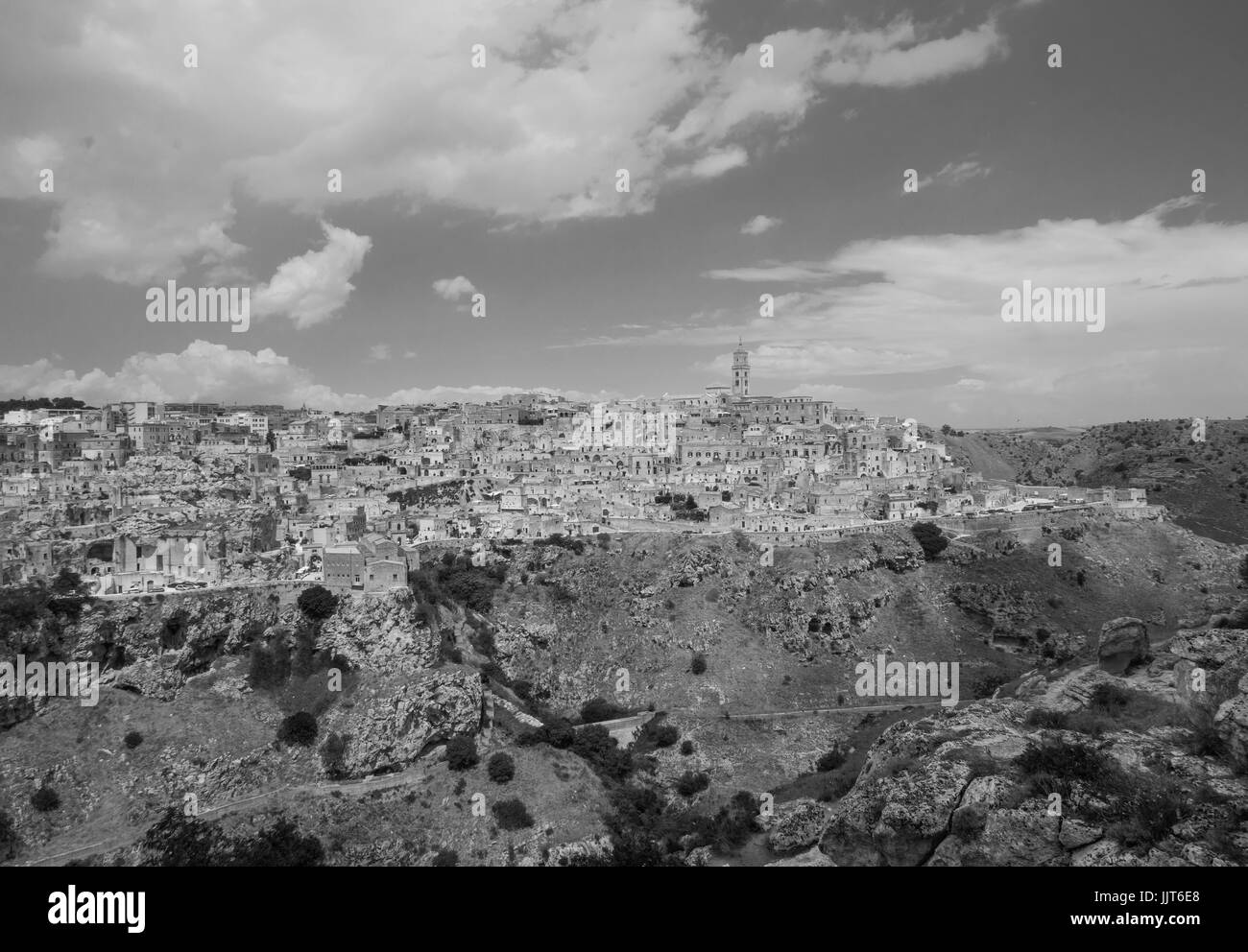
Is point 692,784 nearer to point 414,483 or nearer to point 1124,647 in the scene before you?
point 1124,647

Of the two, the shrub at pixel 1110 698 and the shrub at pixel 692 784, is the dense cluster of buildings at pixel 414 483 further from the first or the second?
the shrub at pixel 1110 698

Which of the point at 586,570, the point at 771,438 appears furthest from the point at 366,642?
the point at 771,438

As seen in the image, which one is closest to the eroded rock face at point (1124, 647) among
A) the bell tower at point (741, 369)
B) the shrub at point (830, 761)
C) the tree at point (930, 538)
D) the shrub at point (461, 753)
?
the shrub at point (830, 761)

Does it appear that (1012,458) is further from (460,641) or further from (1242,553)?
(460,641)

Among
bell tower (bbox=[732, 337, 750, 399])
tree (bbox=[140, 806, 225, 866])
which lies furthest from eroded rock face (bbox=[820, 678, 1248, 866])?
bell tower (bbox=[732, 337, 750, 399])

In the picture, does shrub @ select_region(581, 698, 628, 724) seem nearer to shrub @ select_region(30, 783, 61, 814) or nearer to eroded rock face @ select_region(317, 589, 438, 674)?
eroded rock face @ select_region(317, 589, 438, 674)

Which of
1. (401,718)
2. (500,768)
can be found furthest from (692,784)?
(401,718)
